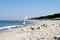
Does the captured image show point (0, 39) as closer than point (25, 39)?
No

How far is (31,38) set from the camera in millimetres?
10797

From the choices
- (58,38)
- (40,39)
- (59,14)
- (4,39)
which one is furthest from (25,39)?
(59,14)

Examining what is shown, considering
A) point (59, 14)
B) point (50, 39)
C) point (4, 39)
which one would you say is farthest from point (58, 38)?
point (59, 14)

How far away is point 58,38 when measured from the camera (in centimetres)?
865

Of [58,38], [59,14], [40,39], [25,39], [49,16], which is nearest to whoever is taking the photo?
[58,38]

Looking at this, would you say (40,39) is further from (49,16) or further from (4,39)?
(49,16)

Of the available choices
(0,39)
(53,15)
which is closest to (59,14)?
(53,15)

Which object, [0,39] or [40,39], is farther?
[0,39]

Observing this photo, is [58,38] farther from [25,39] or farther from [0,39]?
[0,39]

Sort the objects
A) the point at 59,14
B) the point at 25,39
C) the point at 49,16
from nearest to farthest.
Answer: the point at 25,39
the point at 59,14
the point at 49,16

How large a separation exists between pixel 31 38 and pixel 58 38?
2.47 m

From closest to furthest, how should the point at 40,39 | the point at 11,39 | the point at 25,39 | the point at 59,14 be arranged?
1. the point at 40,39
2. the point at 25,39
3. the point at 11,39
4. the point at 59,14

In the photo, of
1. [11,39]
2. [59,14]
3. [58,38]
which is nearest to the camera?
[58,38]

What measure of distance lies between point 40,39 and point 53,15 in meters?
53.6
